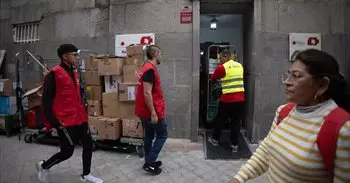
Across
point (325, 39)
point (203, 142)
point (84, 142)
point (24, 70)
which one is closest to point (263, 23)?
point (325, 39)

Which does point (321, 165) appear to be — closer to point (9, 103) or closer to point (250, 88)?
point (250, 88)

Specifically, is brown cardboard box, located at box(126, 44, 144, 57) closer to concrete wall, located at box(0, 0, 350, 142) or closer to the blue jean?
concrete wall, located at box(0, 0, 350, 142)

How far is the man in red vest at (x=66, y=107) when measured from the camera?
347 centimetres

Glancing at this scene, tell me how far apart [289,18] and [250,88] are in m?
1.54

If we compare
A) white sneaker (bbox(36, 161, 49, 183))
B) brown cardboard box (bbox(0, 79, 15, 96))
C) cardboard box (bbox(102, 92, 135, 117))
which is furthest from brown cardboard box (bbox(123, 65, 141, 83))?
brown cardboard box (bbox(0, 79, 15, 96))

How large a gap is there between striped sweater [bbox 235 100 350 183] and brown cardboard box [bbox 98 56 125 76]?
394 cm

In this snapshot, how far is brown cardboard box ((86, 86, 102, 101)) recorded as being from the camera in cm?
539

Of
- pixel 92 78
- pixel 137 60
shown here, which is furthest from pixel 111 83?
pixel 137 60

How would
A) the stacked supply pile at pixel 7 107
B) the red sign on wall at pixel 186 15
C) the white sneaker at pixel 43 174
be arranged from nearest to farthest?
the white sneaker at pixel 43 174 < the red sign on wall at pixel 186 15 < the stacked supply pile at pixel 7 107

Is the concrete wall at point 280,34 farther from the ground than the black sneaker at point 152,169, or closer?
farther from the ground

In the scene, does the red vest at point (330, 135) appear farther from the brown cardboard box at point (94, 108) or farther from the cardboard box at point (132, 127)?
the brown cardboard box at point (94, 108)

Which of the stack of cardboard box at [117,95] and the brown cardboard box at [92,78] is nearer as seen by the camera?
the stack of cardboard box at [117,95]

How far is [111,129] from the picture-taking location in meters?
5.05

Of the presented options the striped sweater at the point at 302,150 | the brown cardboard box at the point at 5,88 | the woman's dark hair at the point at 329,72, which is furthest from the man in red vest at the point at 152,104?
the brown cardboard box at the point at 5,88
